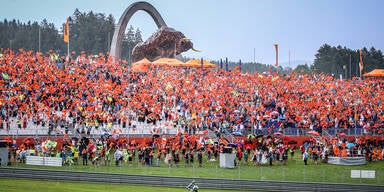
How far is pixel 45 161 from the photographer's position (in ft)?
125

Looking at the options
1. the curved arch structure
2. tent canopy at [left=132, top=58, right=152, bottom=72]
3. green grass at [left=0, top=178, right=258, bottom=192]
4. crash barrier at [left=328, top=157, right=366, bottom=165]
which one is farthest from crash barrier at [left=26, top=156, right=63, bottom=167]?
the curved arch structure

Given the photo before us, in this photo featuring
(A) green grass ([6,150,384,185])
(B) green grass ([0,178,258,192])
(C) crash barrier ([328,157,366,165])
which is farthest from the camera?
(C) crash barrier ([328,157,366,165])

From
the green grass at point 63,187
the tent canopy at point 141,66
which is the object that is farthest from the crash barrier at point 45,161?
the tent canopy at point 141,66

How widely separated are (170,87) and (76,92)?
883 cm

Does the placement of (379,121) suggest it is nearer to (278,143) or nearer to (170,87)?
(278,143)

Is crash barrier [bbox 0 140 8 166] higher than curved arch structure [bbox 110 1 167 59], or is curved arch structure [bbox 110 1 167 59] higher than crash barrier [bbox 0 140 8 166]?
curved arch structure [bbox 110 1 167 59]

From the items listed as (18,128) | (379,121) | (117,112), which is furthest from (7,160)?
(379,121)

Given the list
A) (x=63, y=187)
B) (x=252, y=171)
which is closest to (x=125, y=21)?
(x=252, y=171)

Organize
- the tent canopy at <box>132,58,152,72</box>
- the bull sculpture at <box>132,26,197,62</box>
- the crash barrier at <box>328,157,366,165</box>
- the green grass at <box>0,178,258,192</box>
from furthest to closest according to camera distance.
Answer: the bull sculpture at <box>132,26,197,62</box> < the tent canopy at <box>132,58,152,72</box> < the crash barrier at <box>328,157,366,165</box> < the green grass at <box>0,178,258,192</box>

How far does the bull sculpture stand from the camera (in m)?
72.6

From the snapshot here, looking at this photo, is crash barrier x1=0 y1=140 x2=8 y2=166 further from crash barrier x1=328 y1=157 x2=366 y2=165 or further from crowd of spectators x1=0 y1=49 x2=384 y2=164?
crash barrier x1=328 y1=157 x2=366 y2=165

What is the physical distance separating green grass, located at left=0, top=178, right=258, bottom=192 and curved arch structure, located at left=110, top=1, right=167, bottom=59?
114 ft

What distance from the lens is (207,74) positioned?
212ft

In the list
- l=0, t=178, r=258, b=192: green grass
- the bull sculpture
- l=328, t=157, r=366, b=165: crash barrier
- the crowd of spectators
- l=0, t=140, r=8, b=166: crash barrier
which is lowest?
l=0, t=178, r=258, b=192: green grass
